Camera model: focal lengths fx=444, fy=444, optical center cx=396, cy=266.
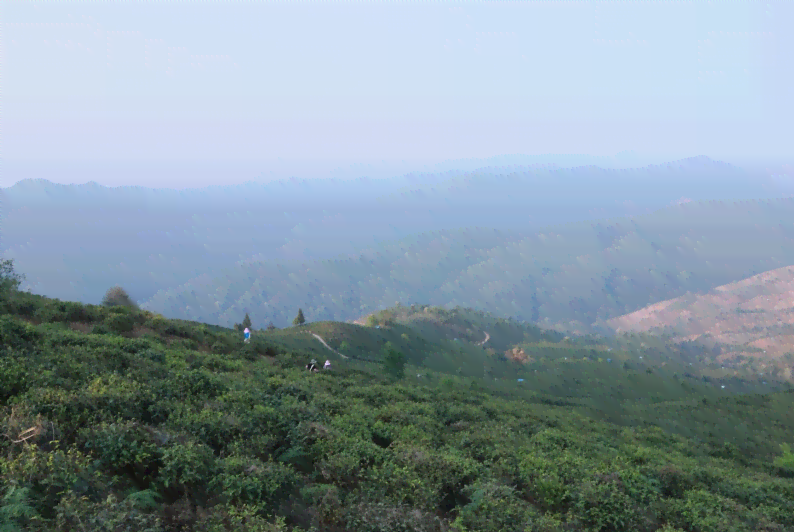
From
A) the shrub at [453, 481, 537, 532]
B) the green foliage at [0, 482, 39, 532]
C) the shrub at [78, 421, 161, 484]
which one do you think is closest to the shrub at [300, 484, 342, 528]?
the shrub at [453, 481, 537, 532]

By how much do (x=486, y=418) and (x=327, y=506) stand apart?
1454 centimetres

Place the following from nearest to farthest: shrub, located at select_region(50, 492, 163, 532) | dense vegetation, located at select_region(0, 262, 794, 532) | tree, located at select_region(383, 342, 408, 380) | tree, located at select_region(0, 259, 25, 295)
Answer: shrub, located at select_region(50, 492, 163, 532) → dense vegetation, located at select_region(0, 262, 794, 532) → tree, located at select_region(0, 259, 25, 295) → tree, located at select_region(383, 342, 408, 380)

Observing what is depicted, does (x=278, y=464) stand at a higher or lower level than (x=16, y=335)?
lower

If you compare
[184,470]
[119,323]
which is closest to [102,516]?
[184,470]

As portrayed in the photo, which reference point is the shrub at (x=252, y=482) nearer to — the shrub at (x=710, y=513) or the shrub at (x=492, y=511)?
the shrub at (x=492, y=511)

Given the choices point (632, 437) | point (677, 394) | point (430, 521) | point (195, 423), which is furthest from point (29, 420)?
point (677, 394)

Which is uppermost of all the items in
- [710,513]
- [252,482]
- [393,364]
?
[252,482]

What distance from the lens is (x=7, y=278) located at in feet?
90.0

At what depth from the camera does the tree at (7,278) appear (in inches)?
1056

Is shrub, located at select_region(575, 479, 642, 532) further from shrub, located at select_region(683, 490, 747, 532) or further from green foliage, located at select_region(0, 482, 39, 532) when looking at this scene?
green foliage, located at select_region(0, 482, 39, 532)

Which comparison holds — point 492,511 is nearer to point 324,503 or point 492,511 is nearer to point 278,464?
point 324,503

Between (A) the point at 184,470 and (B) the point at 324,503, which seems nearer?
(A) the point at 184,470

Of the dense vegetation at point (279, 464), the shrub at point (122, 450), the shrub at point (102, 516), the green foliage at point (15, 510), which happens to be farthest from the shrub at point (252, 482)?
the green foliage at point (15, 510)

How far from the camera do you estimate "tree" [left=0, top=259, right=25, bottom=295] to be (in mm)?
26828
